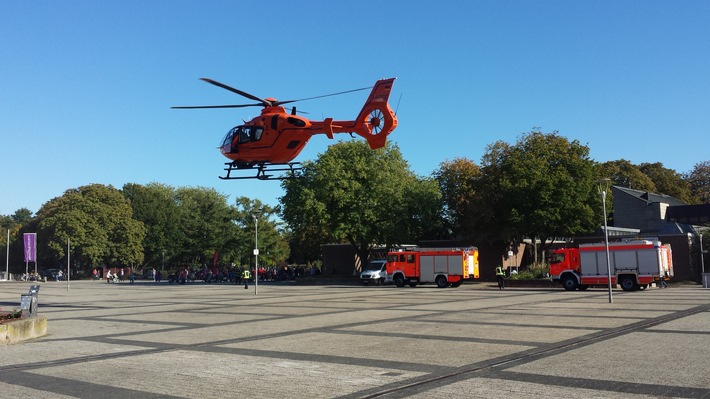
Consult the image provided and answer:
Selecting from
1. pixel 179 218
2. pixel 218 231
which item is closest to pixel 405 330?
pixel 218 231

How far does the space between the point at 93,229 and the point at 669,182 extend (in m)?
74.1

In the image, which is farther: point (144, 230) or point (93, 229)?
point (144, 230)

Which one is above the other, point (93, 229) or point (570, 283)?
point (93, 229)

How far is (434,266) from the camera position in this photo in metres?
40.1

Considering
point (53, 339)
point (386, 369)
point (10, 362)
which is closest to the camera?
point (386, 369)

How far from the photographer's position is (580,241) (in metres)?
48.6

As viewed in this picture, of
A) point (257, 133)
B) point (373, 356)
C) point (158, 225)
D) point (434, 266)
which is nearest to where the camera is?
point (373, 356)

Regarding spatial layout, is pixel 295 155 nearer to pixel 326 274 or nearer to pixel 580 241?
pixel 580 241

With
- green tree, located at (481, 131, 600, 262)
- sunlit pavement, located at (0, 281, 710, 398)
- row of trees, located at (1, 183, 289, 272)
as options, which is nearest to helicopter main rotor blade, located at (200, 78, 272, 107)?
sunlit pavement, located at (0, 281, 710, 398)

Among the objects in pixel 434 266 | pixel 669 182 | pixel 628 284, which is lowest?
pixel 628 284

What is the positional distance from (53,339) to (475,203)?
36.0m

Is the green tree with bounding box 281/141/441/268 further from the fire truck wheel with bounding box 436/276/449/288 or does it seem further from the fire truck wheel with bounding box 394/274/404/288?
the fire truck wheel with bounding box 436/276/449/288

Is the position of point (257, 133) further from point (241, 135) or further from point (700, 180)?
point (700, 180)

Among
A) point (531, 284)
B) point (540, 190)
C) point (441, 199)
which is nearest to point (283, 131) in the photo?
point (531, 284)
